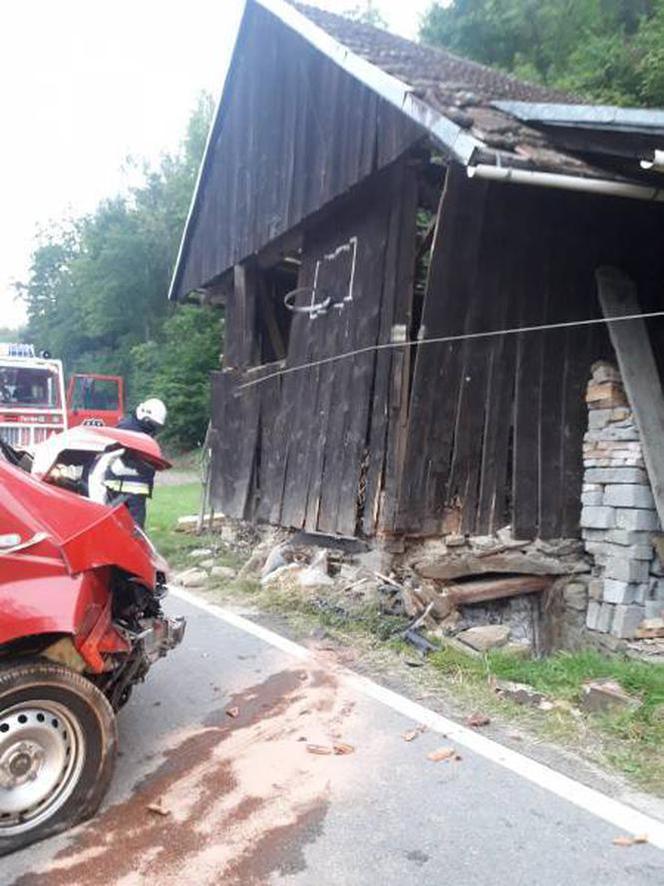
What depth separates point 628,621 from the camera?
22.1ft

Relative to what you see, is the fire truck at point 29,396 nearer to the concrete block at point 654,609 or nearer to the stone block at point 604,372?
the stone block at point 604,372

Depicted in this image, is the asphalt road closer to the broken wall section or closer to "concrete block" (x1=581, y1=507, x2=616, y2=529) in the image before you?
the broken wall section

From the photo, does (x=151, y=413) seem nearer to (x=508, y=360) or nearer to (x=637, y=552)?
(x=508, y=360)

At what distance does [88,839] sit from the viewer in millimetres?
3109

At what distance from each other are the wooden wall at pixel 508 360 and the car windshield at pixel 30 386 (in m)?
11.2

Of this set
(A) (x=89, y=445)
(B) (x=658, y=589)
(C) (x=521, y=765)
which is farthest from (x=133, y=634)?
(B) (x=658, y=589)

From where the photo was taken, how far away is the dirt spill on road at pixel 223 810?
9.53 ft

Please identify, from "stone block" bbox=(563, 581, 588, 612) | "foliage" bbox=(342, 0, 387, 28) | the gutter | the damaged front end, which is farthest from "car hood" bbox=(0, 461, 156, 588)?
"foliage" bbox=(342, 0, 387, 28)

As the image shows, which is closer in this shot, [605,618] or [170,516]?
[605,618]

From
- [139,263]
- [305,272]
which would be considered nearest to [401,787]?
[305,272]

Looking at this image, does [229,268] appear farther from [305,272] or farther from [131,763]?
[131,763]

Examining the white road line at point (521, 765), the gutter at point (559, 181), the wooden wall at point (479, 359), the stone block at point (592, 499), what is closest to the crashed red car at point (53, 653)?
the white road line at point (521, 765)

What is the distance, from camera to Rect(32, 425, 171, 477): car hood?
417 cm

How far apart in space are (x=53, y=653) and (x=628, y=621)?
17.1 ft
